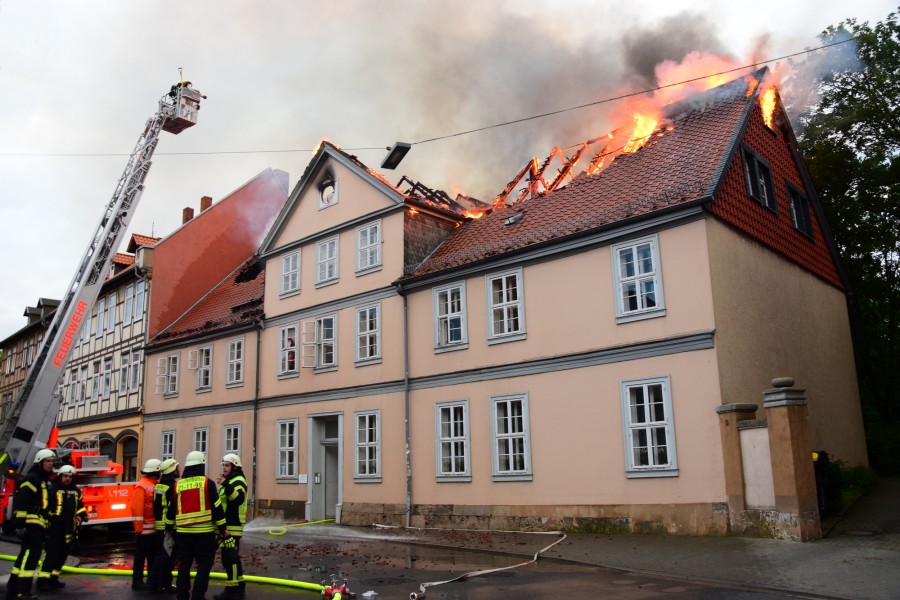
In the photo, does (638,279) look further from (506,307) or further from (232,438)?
(232,438)

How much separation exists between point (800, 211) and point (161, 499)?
18665 millimetres

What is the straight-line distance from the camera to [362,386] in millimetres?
22109

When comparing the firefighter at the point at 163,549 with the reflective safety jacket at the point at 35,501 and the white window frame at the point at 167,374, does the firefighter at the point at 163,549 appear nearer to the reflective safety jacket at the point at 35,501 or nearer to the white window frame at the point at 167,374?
the reflective safety jacket at the point at 35,501

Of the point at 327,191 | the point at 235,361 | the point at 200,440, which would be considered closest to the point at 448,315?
the point at 327,191

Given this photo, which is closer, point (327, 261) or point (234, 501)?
point (234, 501)

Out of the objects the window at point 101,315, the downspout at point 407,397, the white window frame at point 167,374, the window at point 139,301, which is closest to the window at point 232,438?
the white window frame at point 167,374

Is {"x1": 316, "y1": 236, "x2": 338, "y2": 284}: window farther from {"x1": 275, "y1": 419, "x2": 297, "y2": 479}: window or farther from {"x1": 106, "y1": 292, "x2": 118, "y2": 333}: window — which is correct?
{"x1": 106, "y1": 292, "x2": 118, "y2": 333}: window

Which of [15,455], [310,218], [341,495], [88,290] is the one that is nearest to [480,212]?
[310,218]

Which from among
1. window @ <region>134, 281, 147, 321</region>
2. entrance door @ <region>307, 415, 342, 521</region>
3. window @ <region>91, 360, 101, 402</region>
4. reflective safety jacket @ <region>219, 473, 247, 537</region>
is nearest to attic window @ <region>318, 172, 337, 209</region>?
entrance door @ <region>307, 415, 342, 521</region>

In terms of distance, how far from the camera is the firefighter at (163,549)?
10.6 meters

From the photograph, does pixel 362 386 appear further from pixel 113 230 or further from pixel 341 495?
pixel 113 230

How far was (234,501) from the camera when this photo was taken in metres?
9.94

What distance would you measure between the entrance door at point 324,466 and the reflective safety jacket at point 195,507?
1316 cm

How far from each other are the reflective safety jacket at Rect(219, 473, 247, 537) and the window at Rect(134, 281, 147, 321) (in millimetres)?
24525
